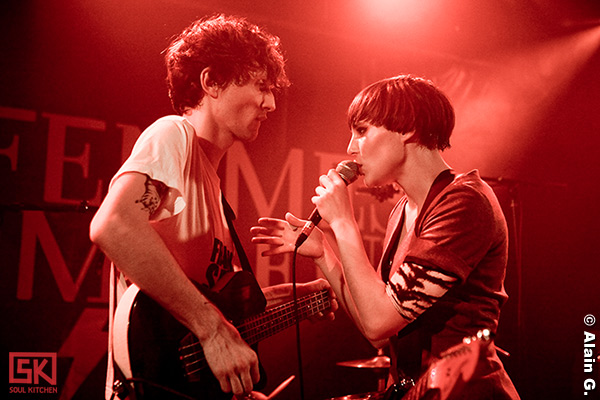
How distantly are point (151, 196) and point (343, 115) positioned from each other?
355 cm

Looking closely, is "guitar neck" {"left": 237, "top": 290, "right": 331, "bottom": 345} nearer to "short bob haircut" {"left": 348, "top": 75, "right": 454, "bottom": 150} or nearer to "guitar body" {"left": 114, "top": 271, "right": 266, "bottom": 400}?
"guitar body" {"left": 114, "top": 271, "right": 266, "bottom": 400}

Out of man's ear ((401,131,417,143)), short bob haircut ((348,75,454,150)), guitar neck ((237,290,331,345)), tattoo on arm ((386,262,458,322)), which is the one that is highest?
short bob haircut ((348,75,454,150))

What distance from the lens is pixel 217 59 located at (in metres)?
2.34

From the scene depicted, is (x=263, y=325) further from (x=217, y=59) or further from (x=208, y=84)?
(x=217, y=59)


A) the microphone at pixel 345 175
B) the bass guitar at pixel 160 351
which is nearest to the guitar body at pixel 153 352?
the bass guitar at pixel 160 351

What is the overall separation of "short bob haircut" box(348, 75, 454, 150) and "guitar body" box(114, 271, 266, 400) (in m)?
0.95

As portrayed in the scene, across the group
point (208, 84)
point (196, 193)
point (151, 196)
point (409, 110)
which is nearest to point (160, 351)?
point (151, 196)

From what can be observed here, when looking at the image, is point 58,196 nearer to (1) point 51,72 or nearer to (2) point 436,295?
(1) point 51,72

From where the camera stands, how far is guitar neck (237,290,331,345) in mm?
2023

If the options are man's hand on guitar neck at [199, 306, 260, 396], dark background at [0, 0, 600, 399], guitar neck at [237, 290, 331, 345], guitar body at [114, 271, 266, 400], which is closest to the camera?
guitar body at [114, 271, 266, 400]

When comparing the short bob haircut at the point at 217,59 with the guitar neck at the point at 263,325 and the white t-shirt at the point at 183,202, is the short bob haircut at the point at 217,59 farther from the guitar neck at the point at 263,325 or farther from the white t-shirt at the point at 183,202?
the guitar neck at the point at 263,325

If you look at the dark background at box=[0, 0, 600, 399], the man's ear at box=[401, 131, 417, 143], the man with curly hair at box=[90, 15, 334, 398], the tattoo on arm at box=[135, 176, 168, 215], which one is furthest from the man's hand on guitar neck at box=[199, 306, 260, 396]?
the dark background at box=[0, 0, 600, 399]

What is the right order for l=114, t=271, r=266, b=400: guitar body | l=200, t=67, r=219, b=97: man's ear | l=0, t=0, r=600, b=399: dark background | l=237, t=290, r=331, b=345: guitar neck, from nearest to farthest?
l=114, t=271, r=266, b=400: guitar body
l=237, t=290, r=331, b=345: guitar neck
l=200, t=67, r=219, b=97: man's ear
l=0, t=0, r=600, b=399: dark background

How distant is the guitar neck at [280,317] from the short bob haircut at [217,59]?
94 cm
